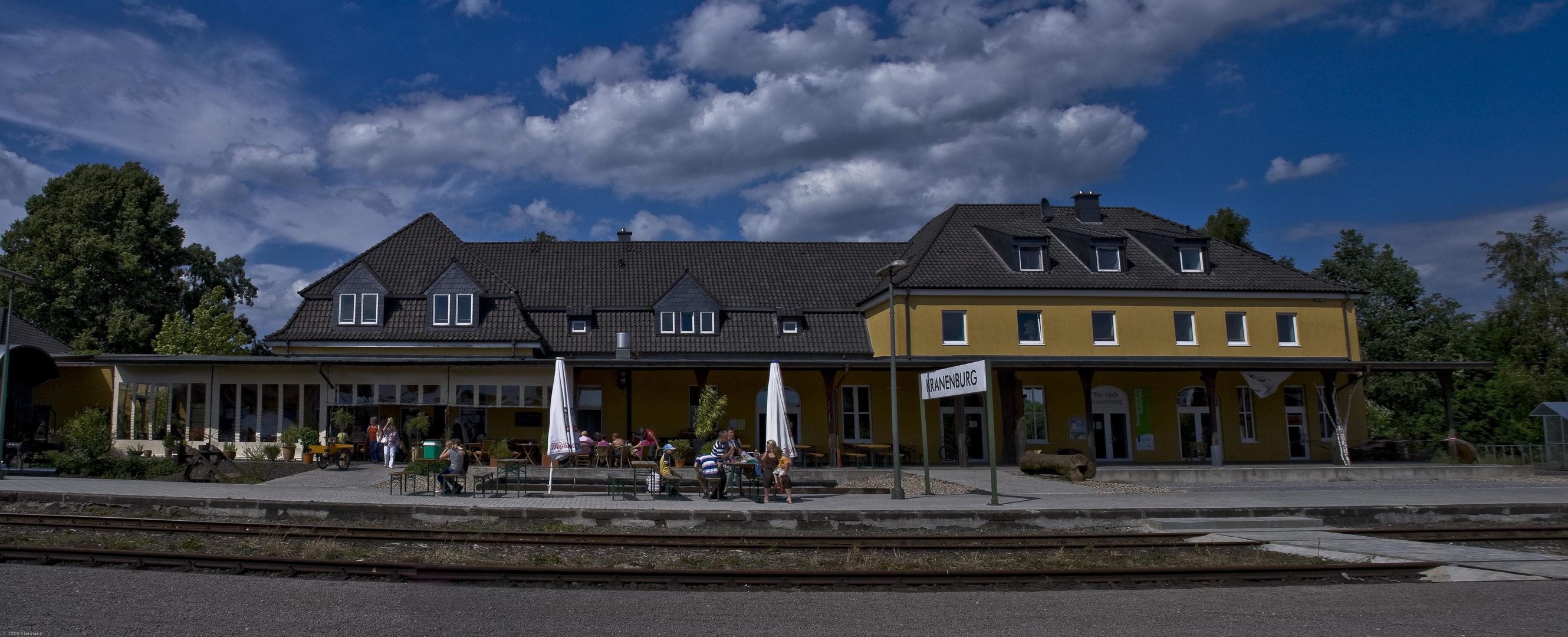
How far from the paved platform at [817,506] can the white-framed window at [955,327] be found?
999 cm

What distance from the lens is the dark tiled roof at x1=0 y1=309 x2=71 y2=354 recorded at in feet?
96.0

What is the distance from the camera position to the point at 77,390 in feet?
88.1

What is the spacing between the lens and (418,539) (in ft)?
39.7

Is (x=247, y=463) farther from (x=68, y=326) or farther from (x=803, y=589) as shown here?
(x=68, y=326)

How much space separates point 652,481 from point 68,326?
33.6 metres

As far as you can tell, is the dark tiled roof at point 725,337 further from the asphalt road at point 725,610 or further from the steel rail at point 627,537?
the asphalt road at point 725,610

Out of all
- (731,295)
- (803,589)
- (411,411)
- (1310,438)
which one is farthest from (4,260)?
(1310,438)

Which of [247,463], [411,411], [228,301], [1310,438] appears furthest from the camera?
[228,301]

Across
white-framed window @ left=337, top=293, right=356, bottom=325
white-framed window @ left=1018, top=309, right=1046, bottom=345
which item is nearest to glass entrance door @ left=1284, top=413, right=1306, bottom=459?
white-framed window @ left=1018, top=309, right=1046, bottom=345

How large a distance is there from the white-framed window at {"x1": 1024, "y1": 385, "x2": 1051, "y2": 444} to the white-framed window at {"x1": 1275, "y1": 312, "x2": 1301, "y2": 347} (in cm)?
858

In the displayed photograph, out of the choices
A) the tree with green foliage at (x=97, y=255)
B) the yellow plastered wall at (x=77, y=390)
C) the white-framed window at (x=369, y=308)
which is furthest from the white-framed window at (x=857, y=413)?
the tree with green foliage at (x=97, y=255)

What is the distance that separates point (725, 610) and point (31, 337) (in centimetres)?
3258

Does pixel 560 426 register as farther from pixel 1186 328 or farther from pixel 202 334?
pixel 202 334

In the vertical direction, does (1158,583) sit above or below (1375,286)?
below
